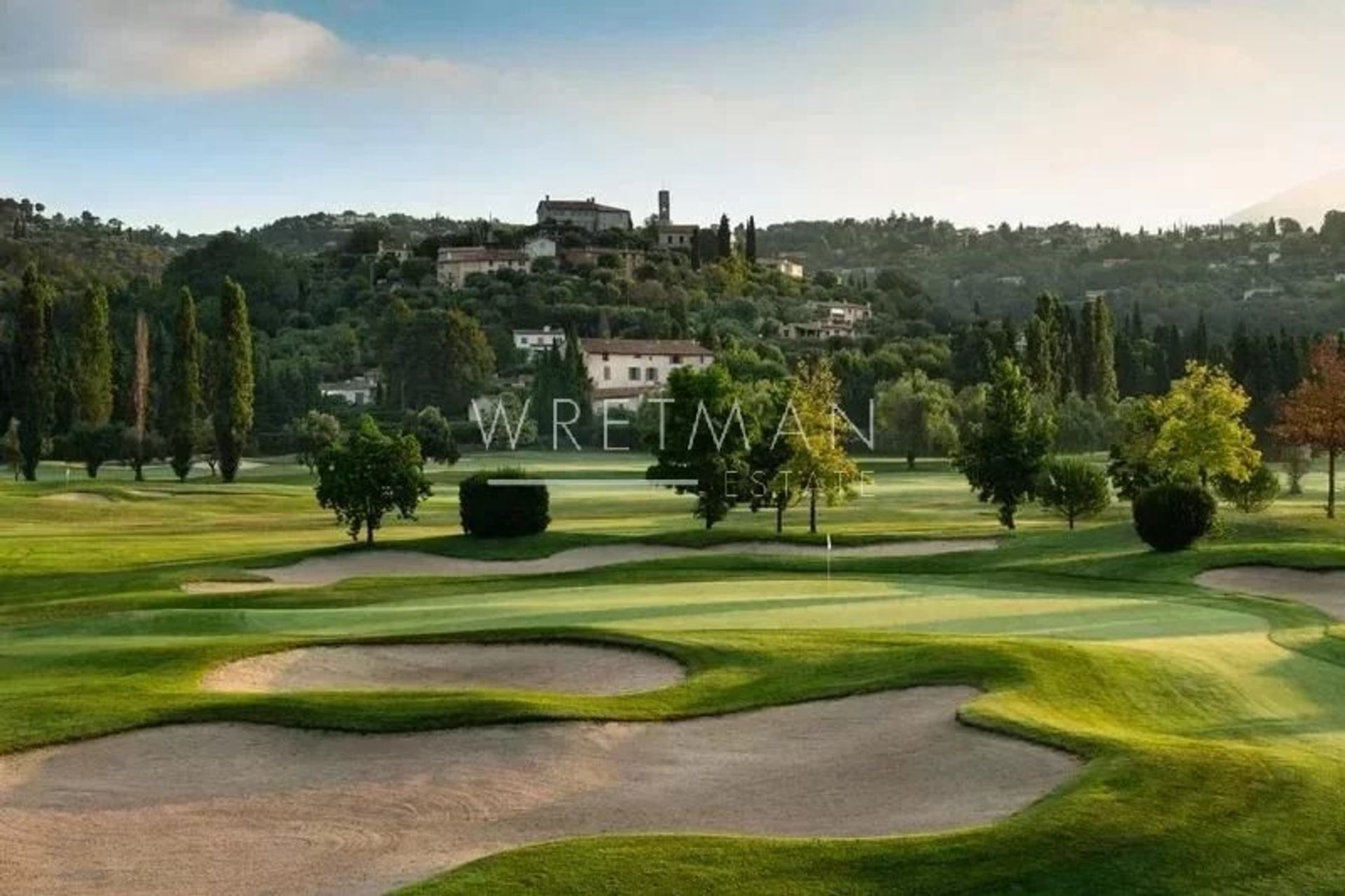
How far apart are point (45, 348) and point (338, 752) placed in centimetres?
7528

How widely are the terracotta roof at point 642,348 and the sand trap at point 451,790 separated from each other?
10915 cm

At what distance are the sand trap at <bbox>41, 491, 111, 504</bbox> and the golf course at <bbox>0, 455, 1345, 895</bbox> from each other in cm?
3552

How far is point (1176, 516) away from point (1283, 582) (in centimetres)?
434

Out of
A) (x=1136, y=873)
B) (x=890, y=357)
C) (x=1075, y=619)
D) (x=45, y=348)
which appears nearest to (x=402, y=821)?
(x=1136, y=873)

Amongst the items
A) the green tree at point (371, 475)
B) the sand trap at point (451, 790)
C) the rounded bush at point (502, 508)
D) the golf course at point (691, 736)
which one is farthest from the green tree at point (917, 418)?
the sand trap at point (451, 790)

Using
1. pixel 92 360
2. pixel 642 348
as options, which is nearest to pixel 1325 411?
pixel 92 360

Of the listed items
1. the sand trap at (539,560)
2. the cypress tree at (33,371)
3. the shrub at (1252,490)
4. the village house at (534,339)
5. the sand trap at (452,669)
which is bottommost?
the sand trap at (539,560)

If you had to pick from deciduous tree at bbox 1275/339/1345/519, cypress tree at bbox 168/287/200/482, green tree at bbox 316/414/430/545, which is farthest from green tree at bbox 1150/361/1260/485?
cypress tree at bbox 168/287/200/482

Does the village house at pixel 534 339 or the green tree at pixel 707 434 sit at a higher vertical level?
the village house at pixel 534 339

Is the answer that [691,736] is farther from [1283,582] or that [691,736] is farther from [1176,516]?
[1176,516]

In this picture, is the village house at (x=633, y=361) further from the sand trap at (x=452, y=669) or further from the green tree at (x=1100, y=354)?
the sand trap at (x=452, y=669)

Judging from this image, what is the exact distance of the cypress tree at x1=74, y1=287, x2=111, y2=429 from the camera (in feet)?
314

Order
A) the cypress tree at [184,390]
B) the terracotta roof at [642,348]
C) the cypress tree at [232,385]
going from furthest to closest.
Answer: the terracotta roof at [642,348] → the cypress tree at [184,390] → the cypress tree at [232,385]

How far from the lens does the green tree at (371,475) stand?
50.4m
